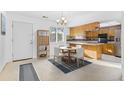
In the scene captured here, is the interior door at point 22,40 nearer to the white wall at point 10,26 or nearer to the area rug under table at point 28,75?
the white wall at point 10,26

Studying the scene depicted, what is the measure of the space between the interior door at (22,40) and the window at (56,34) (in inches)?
65.7

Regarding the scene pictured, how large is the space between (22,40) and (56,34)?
8.63ft

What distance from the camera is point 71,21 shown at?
8000 millimetres

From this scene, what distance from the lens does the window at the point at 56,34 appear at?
25.4 ft

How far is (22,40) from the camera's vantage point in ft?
19.7

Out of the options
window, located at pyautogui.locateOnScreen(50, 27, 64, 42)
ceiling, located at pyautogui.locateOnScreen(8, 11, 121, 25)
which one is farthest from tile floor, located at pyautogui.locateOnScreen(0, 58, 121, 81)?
window, located at pyautogui.locateOnScreen(50, 27, 64, 42)

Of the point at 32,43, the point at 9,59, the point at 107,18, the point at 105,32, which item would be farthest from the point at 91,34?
the point at 9,59

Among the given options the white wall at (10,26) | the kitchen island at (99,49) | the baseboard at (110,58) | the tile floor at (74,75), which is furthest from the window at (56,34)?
the tile floor at (74,75)

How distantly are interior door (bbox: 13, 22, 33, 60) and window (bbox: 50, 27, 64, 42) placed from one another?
1670 mm

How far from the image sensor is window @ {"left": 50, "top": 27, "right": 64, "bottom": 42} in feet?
25.4
